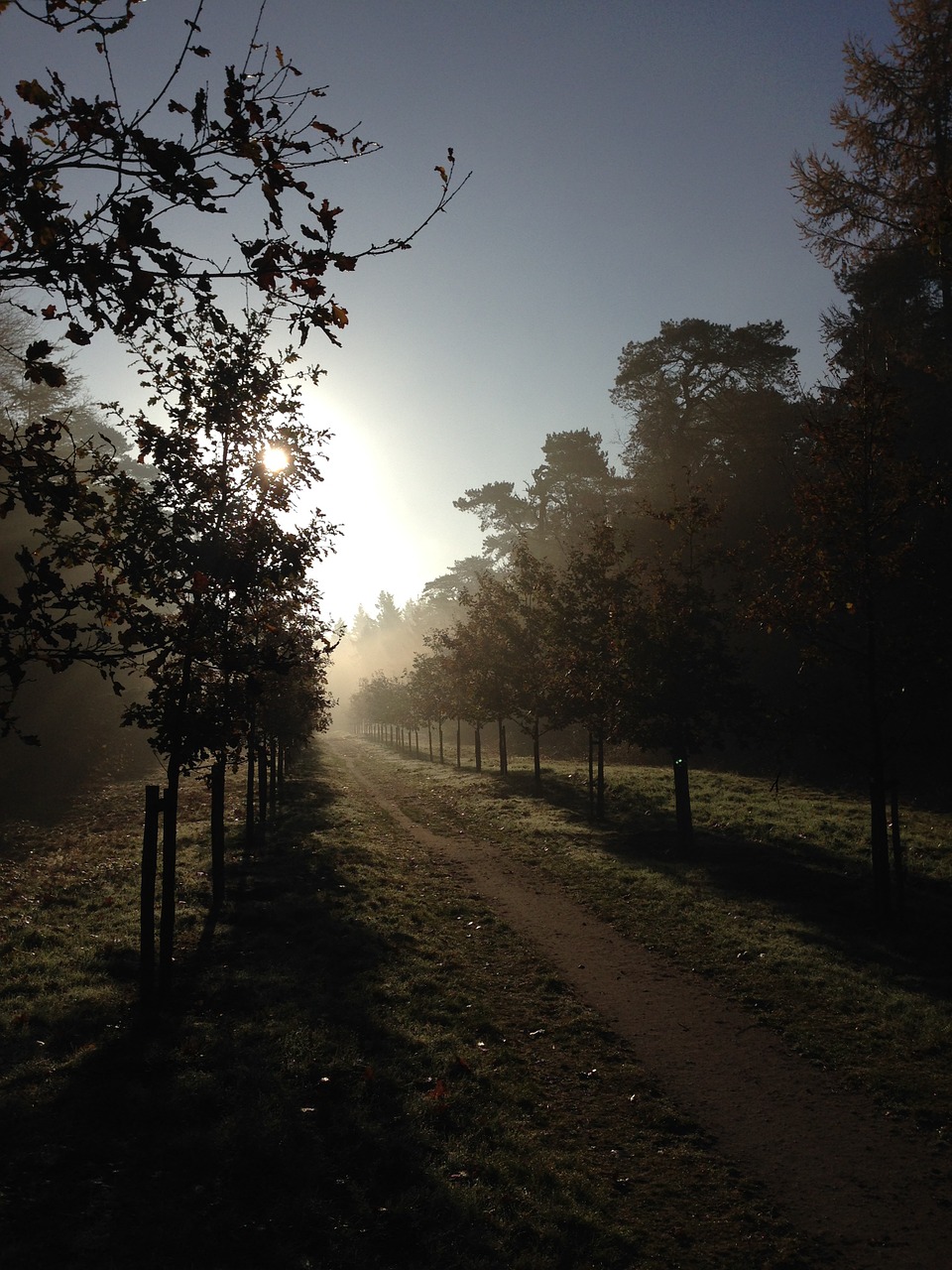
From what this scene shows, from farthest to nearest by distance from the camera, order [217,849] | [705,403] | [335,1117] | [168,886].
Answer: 1. [705,403]
2. [217,849]
3. [168,886]
4. [335,1117]

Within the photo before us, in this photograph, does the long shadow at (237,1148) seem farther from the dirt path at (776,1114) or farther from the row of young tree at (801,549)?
the row of young tree at (801,549)

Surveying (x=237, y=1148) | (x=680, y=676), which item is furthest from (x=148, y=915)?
(x=680, y=676)

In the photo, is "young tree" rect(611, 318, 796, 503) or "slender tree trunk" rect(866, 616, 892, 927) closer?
"slender tree trunk" rect(866, 616, 892, 927)

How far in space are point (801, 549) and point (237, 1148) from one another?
36.4ft

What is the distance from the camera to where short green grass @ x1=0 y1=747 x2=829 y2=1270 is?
15.7 feet

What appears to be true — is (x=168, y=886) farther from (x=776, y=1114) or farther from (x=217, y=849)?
(x=776, y=1114)

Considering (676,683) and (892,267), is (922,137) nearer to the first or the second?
(892,267)

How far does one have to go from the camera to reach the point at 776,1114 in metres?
6.47

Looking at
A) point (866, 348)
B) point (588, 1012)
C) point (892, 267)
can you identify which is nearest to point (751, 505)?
point (892, 267)

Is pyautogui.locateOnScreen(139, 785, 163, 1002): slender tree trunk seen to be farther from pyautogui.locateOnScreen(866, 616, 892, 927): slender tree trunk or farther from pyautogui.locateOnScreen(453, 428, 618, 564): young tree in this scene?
pyautogui.locateOnScreen(453, 428, 618, 564): young tree

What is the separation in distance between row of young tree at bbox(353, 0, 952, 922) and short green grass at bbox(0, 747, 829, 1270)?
22.0 feet

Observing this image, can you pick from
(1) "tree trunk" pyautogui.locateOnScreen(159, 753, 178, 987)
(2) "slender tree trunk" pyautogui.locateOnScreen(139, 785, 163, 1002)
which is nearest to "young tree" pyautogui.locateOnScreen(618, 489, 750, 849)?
(1) "tree trunk" pyautogui.locateOnScreen(159, 753, 178, 987)

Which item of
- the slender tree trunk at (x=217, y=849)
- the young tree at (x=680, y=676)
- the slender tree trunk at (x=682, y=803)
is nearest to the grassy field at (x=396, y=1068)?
the slender tree trunk at (x=217, y=849)

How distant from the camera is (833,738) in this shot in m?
12.6
